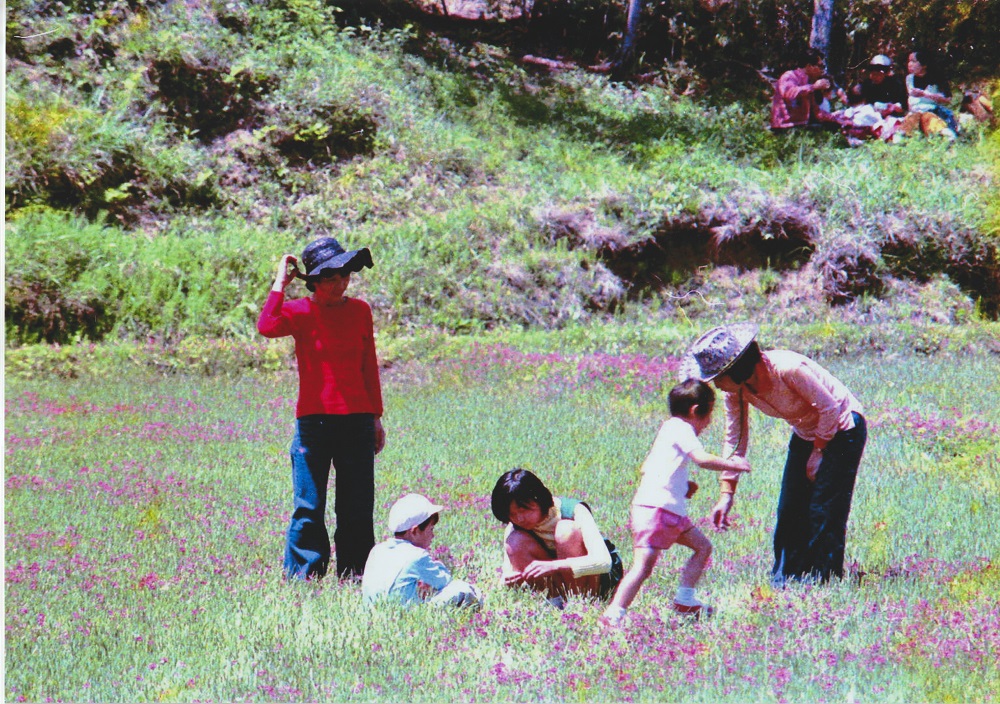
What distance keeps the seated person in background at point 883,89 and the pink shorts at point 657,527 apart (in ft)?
24.5

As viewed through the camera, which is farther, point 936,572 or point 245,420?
point 245,420

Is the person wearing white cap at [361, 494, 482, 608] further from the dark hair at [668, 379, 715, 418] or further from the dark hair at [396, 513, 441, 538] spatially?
the dark hair at [668, 379, 715, 418]

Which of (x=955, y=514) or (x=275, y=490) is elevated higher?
(x=955, y=514)

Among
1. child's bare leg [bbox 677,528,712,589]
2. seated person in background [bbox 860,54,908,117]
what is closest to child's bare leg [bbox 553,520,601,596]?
child's bare leg [bbox 677,528,712,589]

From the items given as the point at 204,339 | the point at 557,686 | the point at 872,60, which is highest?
the point at 872,60

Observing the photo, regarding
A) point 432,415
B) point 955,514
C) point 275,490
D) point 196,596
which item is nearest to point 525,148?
point 432,415

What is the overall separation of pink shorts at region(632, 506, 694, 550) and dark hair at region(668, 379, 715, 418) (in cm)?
Result: 35

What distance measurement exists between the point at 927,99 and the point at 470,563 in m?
7.49

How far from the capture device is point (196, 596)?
4391 mm

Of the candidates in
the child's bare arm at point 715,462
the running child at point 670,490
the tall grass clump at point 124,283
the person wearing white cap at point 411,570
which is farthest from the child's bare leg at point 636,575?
the tall grass clump at point 124,283

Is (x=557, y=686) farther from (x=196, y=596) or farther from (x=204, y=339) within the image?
(x=204, y=339)

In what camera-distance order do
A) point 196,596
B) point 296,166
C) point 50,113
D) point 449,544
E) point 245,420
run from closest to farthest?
Result: point 196,596 → point 449,544 → point 245,420 → point 50,113 → point 296,166

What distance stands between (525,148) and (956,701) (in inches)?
379

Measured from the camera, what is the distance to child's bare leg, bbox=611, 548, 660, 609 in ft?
12.5
